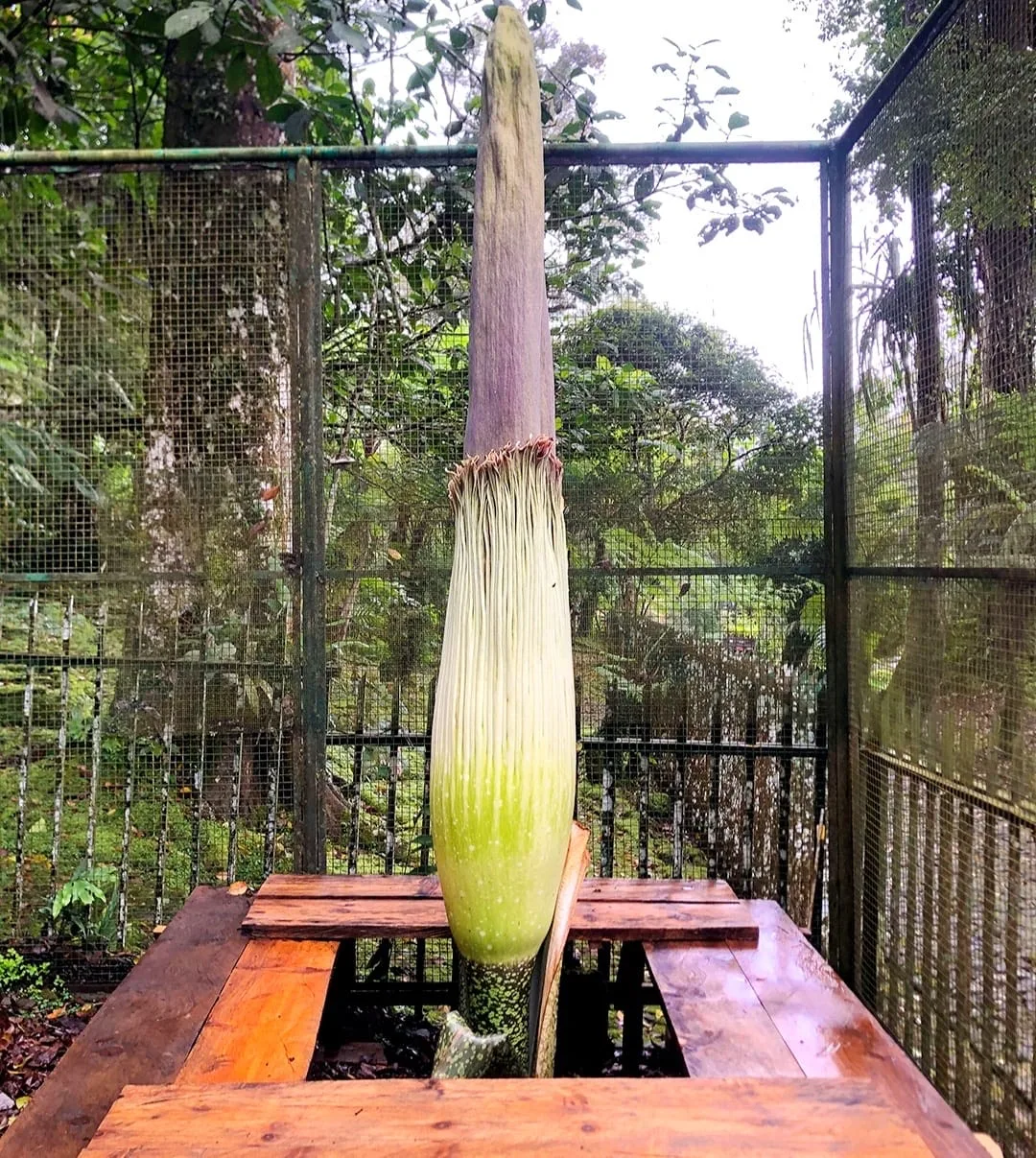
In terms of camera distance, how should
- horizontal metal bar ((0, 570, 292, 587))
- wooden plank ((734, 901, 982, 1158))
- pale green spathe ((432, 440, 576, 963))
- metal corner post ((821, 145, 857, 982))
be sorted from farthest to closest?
horizontal metal bar ((0, 570, 292, 587)) < metal corner post ((821, 145, 857, 982)) < wooden plank ((734, 901, 982, 1158)) < pale green spathe ((432, 440, 576, 963))

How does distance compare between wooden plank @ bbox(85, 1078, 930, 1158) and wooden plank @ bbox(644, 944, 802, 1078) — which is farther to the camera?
wooden plank @ bbox(644, 944, 802, 1078)

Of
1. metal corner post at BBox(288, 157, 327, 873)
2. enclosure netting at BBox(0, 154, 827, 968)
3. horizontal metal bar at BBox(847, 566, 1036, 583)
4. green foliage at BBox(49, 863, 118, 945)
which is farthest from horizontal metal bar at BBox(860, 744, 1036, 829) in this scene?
green foliage at BBox(49, 863, 118, 945)

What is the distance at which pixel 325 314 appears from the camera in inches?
103

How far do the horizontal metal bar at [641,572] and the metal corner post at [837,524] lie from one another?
0.40ft

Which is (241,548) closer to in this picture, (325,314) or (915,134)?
(325,314)

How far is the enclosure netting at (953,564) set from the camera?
1.60 metres

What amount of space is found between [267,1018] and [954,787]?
1523 mm

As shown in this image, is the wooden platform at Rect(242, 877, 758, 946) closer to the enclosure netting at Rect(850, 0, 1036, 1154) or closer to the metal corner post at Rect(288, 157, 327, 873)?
the metal corner post at Rect(288, 157, 327, 873)

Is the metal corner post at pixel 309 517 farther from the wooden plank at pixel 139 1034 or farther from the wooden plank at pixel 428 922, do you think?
the wooden plank at pixel 428 922

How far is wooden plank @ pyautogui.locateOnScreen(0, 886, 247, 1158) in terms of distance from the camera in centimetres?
130

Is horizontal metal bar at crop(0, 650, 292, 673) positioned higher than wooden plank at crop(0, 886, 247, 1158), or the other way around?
horizontal metal bar at crop(0, 650, 292, 673)

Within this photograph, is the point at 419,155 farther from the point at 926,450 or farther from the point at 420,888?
the point at 420,888

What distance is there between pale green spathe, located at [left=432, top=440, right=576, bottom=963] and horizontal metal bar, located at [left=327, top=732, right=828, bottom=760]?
1210mm

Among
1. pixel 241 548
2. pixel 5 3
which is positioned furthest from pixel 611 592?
pixel 5 3
